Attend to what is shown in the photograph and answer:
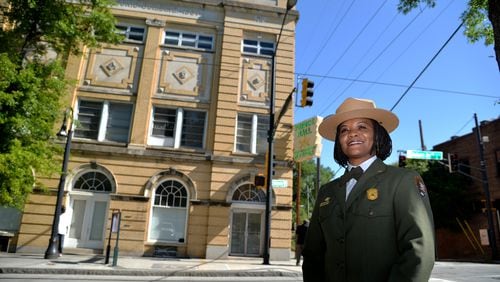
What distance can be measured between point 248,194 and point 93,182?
296 inches

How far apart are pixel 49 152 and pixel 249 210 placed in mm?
9240

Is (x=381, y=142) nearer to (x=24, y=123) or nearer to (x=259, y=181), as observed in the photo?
(x=259, y=181)

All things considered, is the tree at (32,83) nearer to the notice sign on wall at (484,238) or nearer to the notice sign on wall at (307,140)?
the notice sign on wall at (307,140)

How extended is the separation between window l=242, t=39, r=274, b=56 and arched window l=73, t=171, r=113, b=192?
10068 millimetres

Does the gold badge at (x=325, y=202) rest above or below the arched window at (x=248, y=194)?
below

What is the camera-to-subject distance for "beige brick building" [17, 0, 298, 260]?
1747cm

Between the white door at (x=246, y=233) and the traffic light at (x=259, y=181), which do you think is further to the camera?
the white door at (x=246, y=233)

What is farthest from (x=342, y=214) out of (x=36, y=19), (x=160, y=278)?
(x=36, y=19)

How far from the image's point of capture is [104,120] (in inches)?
737

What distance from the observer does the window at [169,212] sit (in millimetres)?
17688

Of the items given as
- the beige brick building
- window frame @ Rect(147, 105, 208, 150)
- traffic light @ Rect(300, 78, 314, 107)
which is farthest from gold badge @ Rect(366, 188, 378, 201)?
window frame @ Rect(147, 105, 208, 150)

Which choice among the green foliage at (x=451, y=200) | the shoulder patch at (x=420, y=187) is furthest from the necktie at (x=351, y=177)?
the green foliage at (x=451, y=200)

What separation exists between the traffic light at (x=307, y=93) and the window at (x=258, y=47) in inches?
330

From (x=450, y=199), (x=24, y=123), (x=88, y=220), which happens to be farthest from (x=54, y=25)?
(x=450, y=199)
